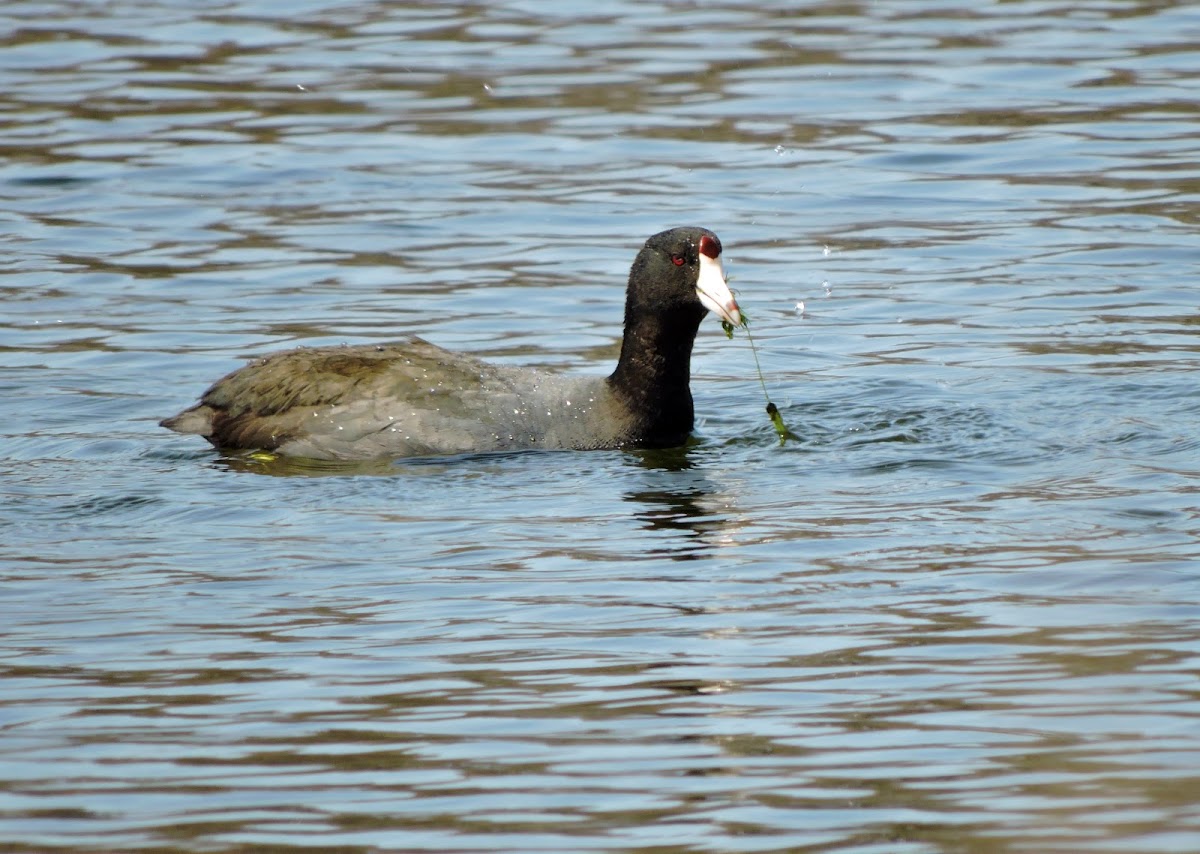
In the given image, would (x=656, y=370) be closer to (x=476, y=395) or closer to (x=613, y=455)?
(x=613, y=455)

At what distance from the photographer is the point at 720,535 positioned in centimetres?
680

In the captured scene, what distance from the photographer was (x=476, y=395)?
8211 millimetres

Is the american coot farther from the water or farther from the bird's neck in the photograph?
the water

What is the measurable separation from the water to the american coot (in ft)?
0.52

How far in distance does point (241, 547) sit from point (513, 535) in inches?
34.4

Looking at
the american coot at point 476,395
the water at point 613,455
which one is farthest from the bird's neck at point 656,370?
the water at point 613,455

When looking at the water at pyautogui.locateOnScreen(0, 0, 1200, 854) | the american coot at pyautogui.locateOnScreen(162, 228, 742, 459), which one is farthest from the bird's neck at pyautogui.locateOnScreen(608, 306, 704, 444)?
the water at pyautogui.locateOnScreen(0, 0, 1200, 854)

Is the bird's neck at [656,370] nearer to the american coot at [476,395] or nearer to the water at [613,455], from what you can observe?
the american coot at [476,395]

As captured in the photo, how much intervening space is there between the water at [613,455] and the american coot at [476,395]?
6.2 inches

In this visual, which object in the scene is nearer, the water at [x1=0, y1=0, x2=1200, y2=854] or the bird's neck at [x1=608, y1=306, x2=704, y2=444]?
the water at [x1=0, y1=0, x2=1200, y2=854]

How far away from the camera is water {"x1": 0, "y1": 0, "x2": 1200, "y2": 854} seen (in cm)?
444

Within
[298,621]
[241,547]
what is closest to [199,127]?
[241,547]

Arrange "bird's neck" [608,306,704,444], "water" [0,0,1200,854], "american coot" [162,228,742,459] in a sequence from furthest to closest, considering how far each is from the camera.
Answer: "bird's neck" [608,306,704,444] → "american coot" [162,228,742,459] → "water" [0,0,1200,854]

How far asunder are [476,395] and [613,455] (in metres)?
0.59
